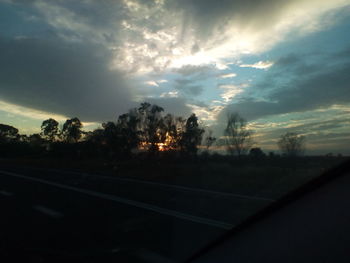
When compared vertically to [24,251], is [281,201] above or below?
above

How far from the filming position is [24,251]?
4.66 m

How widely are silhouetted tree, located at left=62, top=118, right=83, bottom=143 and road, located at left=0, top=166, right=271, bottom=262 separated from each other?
2435 inches

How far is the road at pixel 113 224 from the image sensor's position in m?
4.66

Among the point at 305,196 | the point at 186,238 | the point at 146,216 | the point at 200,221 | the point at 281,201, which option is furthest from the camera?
the point at 146,216

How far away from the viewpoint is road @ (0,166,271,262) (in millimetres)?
4656

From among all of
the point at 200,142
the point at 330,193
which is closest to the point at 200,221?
the point at 330,193

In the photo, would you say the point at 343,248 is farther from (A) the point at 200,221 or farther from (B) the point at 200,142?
(B) the point at 200,142

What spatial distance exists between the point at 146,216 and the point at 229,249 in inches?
182

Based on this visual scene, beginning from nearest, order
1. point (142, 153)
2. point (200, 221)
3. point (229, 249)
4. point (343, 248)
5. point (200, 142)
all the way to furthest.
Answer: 1. point (343, 248)
2. point (229, 249)
3. point (200, 221)
4. point (142, 153)
5. point (200, 142)

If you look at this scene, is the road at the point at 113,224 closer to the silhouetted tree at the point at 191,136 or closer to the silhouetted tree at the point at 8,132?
the silhouetted tree at the point at 191,136

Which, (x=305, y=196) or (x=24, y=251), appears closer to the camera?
(x=305, y=196)

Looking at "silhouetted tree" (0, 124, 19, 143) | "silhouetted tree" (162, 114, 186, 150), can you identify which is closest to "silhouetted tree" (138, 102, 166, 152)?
"silhouetted tree" (162, 114, 186, 150)

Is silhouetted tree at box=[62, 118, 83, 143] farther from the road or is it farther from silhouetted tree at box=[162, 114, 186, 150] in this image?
the road

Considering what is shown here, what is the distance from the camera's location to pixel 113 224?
21.6 ft
